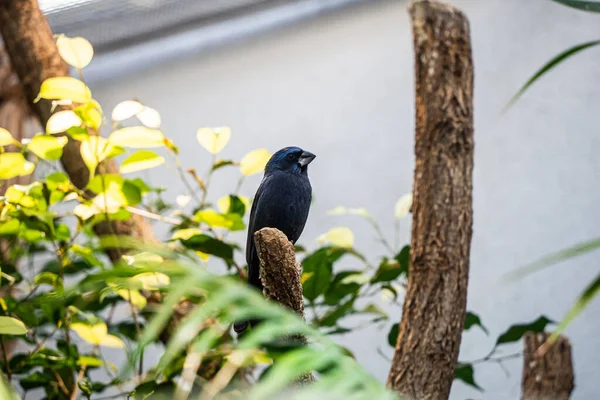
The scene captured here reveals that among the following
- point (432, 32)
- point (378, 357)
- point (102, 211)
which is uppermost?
point (432, 32)

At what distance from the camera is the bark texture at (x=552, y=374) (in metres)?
0.87

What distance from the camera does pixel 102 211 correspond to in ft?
5.92

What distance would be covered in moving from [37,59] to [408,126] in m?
1.81

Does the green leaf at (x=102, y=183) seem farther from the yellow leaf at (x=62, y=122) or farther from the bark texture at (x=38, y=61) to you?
the bark texture at (x=38, y=61)

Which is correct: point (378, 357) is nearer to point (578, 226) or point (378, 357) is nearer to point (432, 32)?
point (578, 226)

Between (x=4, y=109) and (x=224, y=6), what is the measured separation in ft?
4.07

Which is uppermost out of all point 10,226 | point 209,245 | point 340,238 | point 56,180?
point 56,180

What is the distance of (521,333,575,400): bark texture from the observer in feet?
2.86

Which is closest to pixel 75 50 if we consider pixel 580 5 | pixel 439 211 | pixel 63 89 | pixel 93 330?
pixel 63 89

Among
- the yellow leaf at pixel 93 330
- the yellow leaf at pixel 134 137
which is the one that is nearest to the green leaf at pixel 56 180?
the yellow leaf at pixel 134 137

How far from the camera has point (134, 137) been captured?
1.74 meters

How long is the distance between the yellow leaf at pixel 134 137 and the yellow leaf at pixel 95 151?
0.09 feet

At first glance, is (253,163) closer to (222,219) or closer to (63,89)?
(222,219)

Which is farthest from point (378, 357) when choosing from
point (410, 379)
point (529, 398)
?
point (529, 398)
